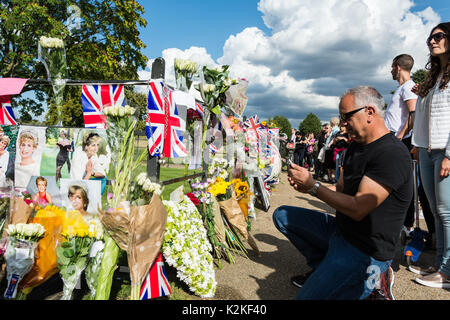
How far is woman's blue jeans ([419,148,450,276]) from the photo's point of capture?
2650mm

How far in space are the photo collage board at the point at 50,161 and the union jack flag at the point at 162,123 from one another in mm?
375

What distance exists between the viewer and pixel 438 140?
2.67 metres

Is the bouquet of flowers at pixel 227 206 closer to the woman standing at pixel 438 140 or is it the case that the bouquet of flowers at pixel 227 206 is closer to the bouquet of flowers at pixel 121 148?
the bouquet of flowers at pixel 121 148

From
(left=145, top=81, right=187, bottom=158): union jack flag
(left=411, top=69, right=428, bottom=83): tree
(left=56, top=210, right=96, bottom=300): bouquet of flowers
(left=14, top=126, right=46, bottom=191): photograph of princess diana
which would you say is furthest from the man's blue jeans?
(left=411, top=69, right=428, bottom=83): tree

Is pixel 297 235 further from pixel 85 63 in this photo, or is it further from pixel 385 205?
pixel 85 63

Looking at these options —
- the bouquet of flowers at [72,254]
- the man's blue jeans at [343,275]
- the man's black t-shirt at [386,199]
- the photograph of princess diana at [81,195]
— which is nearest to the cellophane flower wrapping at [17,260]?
the bouquet of flowers at [72,254]

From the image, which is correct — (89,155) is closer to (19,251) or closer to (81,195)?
Result: (81,195)

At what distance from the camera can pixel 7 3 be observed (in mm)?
13180

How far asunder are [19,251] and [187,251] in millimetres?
1108

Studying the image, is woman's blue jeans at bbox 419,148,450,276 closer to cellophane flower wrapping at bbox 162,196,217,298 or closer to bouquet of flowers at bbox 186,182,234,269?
bouquet of flowers at bbox 186,182,234,269

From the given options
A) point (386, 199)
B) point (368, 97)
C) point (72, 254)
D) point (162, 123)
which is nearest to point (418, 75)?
point (368, 97)

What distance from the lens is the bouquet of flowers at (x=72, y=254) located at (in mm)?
1806
